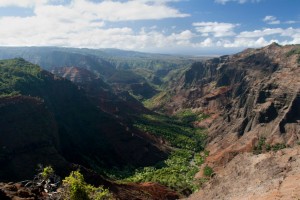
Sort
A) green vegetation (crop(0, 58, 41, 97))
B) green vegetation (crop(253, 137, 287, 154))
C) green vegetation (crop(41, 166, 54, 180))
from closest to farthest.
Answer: green vegetation (crop(41, 166, 54, 180)), green vegetation (crop(253, 137, 287, 154)), green vegetation (crop(0, 58, 41, 97))

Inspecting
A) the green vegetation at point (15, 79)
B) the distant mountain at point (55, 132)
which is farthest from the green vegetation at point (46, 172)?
the green vegetation at point (15, 79)

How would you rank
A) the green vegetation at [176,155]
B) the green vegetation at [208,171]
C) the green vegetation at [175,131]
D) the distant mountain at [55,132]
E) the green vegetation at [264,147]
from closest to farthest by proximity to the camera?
the distant mountain at [55,132], the green vegetation at [176,155], the green vegetation at [208,171], the green vegetation at [264,147], the green vegetation at [175,131]

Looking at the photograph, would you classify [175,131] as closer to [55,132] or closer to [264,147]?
[264,147]

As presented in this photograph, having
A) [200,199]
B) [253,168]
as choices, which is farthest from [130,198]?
[253,168]

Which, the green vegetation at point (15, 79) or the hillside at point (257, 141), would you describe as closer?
the hillside at point (257, 141)

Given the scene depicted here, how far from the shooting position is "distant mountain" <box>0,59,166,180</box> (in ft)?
295

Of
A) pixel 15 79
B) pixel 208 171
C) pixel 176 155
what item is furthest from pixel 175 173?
pixel 15 79

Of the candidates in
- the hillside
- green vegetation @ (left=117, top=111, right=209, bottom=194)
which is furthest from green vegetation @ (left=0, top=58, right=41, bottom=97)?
the hillside

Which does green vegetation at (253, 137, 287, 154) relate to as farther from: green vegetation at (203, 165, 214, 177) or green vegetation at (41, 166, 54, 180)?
green vegetation at (41, 166, 54, 180)

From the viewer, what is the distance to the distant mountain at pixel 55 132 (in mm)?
89938

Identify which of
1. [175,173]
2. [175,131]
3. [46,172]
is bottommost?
[175,131]

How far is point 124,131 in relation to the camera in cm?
14088

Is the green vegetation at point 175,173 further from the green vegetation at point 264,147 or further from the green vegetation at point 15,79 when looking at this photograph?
the green vegetation at point 15,79

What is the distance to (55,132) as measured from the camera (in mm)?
109500
